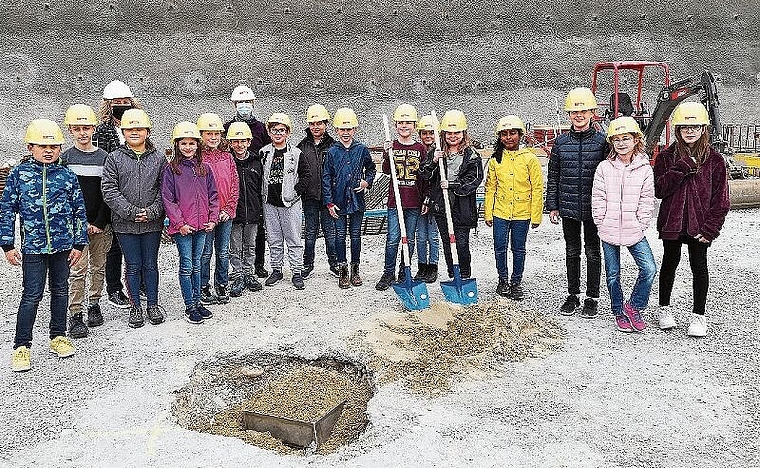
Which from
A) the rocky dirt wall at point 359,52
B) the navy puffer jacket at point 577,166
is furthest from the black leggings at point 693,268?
the rocky dirt wall at point 359,52

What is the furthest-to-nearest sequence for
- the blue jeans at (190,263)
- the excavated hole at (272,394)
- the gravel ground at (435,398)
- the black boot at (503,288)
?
the black boot at (503,288) < the blue jeans at (190,263) < the excavated hole at (272,394) < the gravel ground at (435,398)

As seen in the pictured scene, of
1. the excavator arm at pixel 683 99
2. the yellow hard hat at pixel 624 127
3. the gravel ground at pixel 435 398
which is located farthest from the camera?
the excavator arm at pixel 683 99

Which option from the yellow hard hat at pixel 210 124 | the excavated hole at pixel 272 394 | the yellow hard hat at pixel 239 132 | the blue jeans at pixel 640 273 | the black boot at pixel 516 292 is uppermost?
the yellow hard hat at pixel 210 124

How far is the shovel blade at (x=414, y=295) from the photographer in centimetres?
562

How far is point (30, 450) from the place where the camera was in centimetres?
361

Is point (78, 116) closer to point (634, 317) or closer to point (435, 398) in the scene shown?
point (435, 398)

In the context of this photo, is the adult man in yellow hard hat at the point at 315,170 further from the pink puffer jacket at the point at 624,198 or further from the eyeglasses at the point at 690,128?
the eyeglasses at the point at 690,128

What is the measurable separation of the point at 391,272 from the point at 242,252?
4.72 ft

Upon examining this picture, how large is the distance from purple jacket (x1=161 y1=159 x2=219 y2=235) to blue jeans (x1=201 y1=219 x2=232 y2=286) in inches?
14.3

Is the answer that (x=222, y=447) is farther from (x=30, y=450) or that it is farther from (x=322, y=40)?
(x=322, y=40)

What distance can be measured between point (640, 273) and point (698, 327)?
57cm

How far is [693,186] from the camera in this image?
16.1 feet

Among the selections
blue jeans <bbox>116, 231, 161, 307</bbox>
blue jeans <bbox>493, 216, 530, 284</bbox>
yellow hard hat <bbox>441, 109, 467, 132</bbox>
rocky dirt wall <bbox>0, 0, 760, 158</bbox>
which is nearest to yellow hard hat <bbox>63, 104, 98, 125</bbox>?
blue jeans <bbox>116, 231, 161, 307</bbox>

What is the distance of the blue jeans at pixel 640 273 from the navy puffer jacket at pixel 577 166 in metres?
0.35
